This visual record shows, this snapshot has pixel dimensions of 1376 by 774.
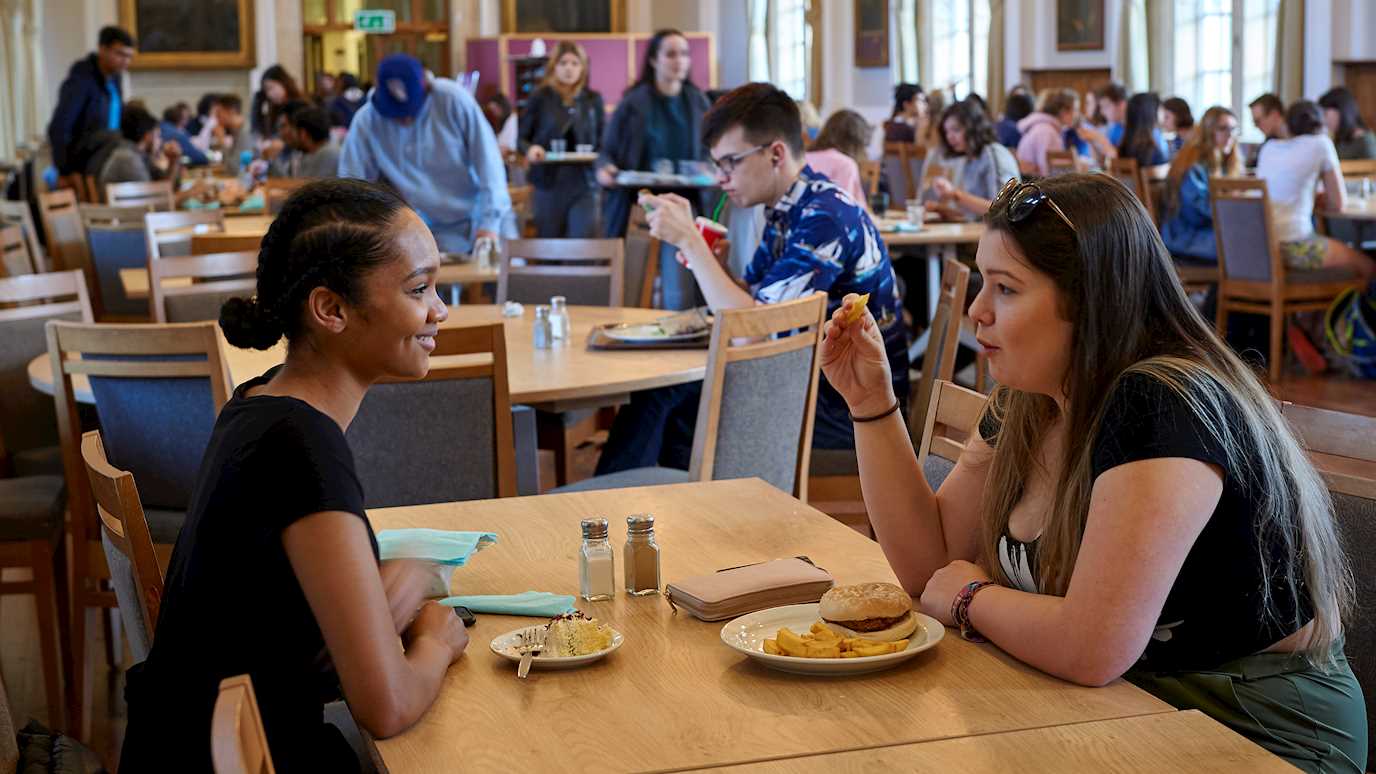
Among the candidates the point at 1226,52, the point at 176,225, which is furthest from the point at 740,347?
the point at 1226,52

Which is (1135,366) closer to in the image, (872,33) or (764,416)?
(764,416)

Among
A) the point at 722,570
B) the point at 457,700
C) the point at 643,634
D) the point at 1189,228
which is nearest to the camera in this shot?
the point at 457,700

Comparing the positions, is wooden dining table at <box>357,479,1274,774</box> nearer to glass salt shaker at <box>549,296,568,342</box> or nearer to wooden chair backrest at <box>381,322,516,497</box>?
wooden chair backrest at <box>381,322,516,497</box>

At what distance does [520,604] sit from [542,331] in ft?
6.84

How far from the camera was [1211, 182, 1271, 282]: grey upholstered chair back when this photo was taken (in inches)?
275

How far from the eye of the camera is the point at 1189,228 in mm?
7777

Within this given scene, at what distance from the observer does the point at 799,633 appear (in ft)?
5.48

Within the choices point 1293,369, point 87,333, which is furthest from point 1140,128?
point 87,333

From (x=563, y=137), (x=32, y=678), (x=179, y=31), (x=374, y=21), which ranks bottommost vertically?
(x=32, y=678)

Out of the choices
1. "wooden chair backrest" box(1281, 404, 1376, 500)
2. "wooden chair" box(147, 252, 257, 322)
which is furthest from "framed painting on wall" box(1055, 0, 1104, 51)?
"wooden chair backrest" box(1281, 404, 1376, 500)

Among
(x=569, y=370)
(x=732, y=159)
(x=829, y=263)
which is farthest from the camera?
(x=732, y=159)

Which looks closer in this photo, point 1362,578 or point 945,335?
point 1362,578

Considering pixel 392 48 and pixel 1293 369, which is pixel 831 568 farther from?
pixel 392 48

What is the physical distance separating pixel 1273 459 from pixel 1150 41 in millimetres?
13080
